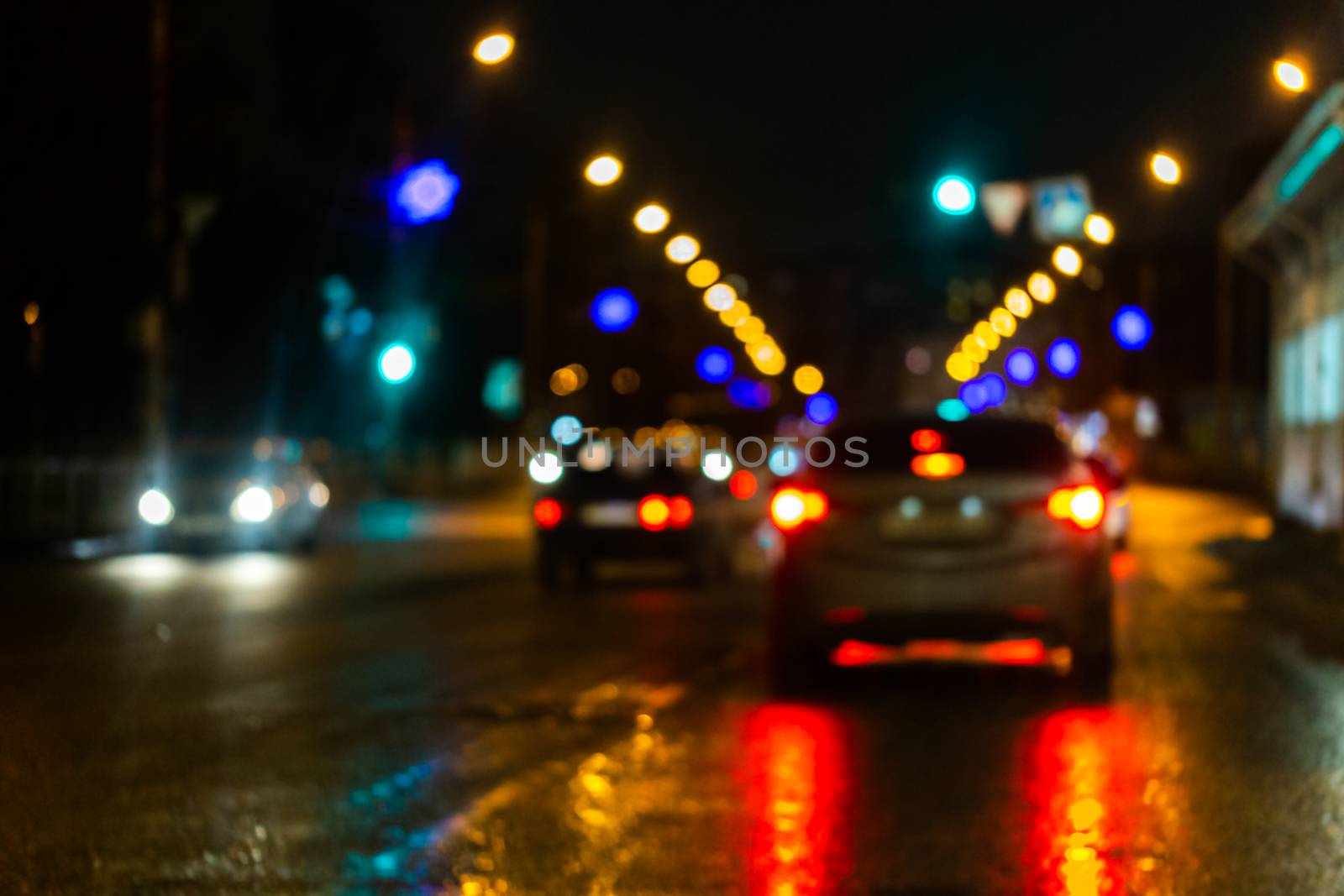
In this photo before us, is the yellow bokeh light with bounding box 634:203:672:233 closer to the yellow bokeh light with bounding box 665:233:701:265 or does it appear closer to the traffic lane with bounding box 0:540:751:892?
the yellow bokeh light with bounding box 665:233:701:265

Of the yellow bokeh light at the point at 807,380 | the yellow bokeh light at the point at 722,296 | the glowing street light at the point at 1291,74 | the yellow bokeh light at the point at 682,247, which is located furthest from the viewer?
the yellow bokeh light at the point at 807,380

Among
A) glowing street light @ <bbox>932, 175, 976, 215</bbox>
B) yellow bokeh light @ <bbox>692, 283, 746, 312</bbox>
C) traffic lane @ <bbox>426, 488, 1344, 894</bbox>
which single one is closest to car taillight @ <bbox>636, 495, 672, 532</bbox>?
glowing street light @ <bbox>932, 175, 976, 215</bbox>

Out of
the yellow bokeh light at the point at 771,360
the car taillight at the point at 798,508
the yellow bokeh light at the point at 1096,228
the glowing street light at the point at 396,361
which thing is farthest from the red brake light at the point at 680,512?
the yellow bokeh light at the point at 771,360

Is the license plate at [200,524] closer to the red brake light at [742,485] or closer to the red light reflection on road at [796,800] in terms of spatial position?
the red brake light at [742,485]

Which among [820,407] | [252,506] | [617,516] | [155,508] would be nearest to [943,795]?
[617,516]

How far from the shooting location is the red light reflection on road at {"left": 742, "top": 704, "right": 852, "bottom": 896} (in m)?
7.06

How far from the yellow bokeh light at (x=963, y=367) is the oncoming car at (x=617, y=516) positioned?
195 feet

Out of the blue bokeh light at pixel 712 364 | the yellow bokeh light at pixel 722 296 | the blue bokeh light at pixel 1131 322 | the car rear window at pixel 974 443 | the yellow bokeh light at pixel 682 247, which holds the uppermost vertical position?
the blue bokeh light at pixel 712 364

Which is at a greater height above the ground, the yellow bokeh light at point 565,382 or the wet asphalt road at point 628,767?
the yellow bokeh light at point 565,382

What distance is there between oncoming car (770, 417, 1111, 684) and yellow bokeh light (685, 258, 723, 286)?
25.8 metres

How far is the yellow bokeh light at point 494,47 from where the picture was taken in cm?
1919

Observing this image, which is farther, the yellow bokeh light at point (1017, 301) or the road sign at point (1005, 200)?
the yellow bokeh light at point (1017, 301)

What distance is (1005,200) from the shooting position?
25.9 metres

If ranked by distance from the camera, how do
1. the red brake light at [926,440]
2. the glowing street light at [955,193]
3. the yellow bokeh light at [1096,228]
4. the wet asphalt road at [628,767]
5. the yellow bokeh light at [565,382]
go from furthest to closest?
the yellow bokeh light at [565,382], the yellow bokeh light at [1096,228], the glowing street light at [955,193], the red brake light at [926,440], the wet asphalt road at [628,767]
